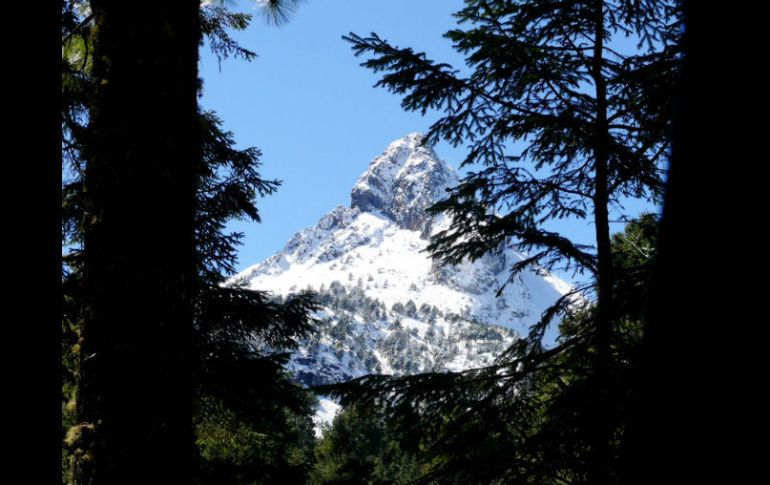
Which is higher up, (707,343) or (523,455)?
(707,343)

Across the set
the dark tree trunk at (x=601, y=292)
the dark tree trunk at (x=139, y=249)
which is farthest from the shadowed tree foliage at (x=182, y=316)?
the dark tree trunk at (x=601, y=292)

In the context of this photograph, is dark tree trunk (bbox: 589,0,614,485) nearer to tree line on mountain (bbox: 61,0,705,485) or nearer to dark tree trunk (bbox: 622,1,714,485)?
tree line on mountain (bbox: 61,0,705,485)

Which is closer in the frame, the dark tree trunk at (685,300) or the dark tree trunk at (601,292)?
the dark tree trunk at (685,300)

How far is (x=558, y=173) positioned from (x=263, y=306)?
3.79 metres

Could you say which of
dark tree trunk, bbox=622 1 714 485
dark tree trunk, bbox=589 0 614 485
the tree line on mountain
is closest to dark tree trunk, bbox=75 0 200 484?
the tree line on mountain

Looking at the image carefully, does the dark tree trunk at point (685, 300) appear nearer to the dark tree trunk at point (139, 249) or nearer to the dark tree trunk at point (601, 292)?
the dark tree trunk at point (139, 249)

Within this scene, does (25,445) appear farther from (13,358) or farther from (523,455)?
(523,455)

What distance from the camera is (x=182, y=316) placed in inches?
105

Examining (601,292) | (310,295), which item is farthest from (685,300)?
(310,295)

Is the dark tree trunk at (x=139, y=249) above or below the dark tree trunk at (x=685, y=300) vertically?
above

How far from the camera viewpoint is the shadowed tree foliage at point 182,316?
2535 mm

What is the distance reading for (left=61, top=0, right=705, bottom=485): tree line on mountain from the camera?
254 cm

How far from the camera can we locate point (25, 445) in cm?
132

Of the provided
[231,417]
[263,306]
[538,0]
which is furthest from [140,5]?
[231,417]
